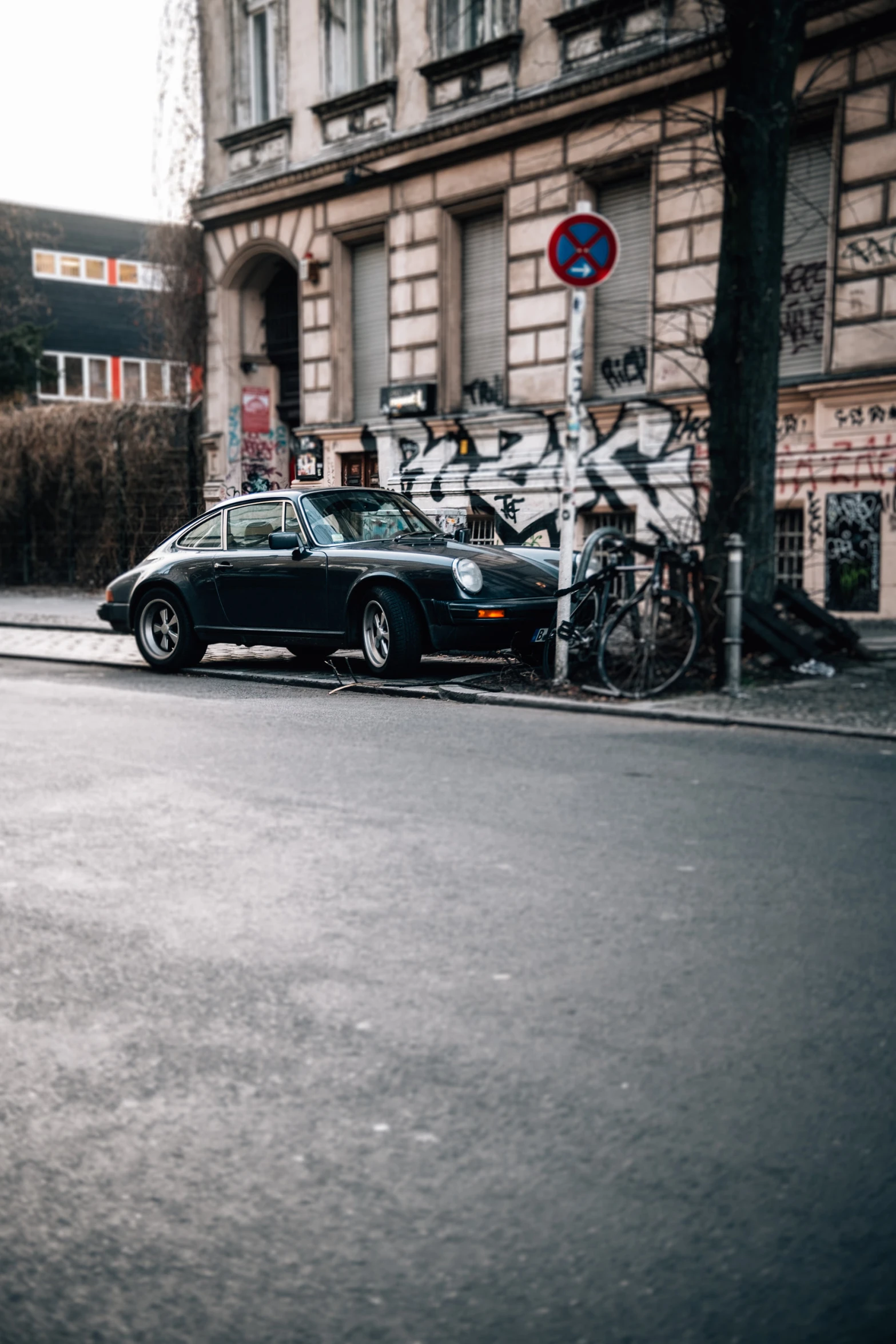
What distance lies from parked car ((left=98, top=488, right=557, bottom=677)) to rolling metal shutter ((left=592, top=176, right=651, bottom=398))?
6562 millimetres

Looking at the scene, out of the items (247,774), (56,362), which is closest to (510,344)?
(247,774)

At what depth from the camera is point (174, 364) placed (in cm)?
2545

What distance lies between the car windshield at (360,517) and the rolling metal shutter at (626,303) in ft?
22.8

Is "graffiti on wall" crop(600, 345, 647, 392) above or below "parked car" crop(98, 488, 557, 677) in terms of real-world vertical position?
above

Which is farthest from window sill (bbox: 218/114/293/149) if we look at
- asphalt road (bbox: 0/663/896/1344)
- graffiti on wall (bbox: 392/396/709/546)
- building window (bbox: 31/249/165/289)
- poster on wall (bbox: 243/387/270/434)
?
building window (bbox: 31/249/165/289)

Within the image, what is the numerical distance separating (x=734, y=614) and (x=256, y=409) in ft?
52.6

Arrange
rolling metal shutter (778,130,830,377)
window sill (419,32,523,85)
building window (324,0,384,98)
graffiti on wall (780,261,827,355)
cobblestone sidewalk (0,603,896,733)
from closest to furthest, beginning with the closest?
cobblestone sidewalk (0,603,896,733), rolling metal shutter (778,130,830,377), graffiti on wall (780,261,827,355), window sill (419,32,523,85), building window (324,0,384,98)

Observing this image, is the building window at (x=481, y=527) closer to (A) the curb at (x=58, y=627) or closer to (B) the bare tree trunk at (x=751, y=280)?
(A) the curb at (x=58, y=627)

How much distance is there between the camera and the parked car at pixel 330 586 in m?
10.4

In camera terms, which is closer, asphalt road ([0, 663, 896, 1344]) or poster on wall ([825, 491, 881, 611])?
asphalt road ([0, 663, 896, 1344])

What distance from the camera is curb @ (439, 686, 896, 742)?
8117 millimetres

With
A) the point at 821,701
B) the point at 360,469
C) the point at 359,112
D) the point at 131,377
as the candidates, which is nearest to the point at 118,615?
the point at 821,701

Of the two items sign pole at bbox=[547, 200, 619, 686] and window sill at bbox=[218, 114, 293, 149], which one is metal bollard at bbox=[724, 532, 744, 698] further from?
window sill at bbox=[218, 114, 293, 149]

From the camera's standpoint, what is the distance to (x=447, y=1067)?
3199mm
